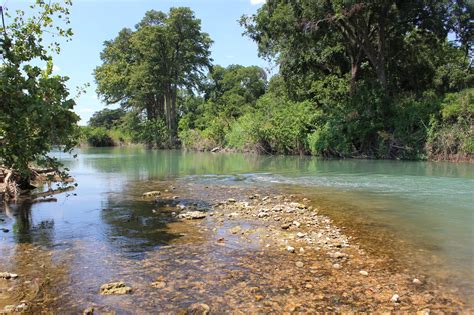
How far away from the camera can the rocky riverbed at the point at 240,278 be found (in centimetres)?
527

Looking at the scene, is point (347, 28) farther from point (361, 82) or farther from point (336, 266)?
point (336, 266)

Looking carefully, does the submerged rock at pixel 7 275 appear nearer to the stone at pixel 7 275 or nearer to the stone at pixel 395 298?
→ the stone at pixel 7 275

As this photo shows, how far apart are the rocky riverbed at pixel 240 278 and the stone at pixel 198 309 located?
2 cm

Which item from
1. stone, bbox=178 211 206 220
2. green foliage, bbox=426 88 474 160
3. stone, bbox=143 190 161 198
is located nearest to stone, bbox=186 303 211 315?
stone, bbox=178 211 206 220

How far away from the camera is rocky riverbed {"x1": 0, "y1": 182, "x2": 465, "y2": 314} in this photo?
5270 mm

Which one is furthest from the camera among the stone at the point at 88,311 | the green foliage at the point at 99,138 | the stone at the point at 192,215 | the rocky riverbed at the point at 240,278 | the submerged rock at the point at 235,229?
the green foliage at the point at 99,138

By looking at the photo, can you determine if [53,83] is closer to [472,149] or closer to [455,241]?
[455,241]

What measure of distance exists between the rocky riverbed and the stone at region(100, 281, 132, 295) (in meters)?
0.02

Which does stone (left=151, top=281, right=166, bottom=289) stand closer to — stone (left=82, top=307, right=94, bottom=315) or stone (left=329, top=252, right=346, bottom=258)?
stone (left=82, top=307, right=94, bottom=315)

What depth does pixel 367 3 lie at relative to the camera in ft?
90.1

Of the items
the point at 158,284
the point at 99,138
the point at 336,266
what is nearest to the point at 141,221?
the point at 158,284

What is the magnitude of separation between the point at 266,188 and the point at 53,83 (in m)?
9.93

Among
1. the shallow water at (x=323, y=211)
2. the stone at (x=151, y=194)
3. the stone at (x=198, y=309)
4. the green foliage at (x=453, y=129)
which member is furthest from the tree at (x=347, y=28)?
the stone at (x=198, y=309)

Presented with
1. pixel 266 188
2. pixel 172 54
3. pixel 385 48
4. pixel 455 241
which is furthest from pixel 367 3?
pixel 172 54
